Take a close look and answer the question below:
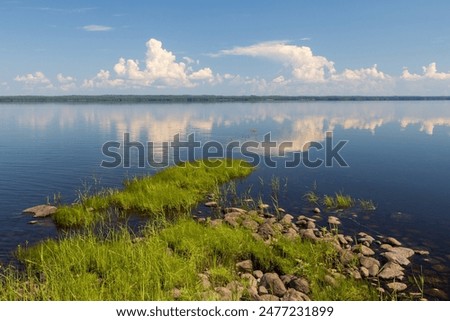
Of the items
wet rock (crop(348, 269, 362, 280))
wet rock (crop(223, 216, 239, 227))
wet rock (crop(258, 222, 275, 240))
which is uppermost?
wet rock (crop(223, 216, 239, 227))

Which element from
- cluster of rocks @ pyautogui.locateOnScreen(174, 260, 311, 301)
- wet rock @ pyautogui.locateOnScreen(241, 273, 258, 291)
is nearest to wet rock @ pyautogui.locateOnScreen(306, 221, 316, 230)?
cluster of rocks @ pyautogui.locateOnScreen(174, 260, 311, 301)

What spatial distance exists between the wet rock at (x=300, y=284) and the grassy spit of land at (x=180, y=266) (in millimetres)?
35

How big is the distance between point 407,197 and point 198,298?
21.4 metres

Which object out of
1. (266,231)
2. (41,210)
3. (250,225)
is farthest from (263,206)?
(41,210)

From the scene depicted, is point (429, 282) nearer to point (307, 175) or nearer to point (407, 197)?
point (407, 197)

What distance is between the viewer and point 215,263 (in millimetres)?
13875

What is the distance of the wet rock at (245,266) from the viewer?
13979 millimetres

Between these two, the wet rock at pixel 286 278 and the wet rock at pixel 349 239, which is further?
the wet rock at pixel 349 239

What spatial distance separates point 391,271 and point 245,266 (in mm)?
6013

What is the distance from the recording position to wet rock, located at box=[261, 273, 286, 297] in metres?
12.1

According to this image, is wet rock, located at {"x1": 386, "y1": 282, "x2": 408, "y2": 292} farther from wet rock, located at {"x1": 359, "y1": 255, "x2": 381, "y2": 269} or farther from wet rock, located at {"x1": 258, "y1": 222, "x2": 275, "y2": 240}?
wet rock, located at {"x1": 258, "y1": 222, "x2": 275, "y2": 240}

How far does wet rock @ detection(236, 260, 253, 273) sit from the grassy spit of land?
0.04m

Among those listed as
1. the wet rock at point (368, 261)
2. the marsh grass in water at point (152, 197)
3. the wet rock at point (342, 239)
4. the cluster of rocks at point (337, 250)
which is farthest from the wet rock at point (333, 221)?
the marsh grass in water at point (152, 197)

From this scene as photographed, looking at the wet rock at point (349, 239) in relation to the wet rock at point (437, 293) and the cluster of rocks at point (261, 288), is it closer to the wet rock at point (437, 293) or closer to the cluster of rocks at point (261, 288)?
the wet rock at point (437, 293)
